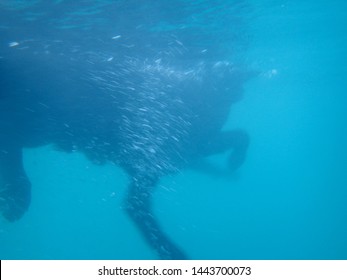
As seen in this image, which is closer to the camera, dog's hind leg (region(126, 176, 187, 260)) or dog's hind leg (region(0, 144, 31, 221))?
dog's hind leg (region(0, 144, 31, 221))

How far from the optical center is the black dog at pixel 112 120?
11.3m

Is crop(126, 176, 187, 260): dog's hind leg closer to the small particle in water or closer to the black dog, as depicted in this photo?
the black dog

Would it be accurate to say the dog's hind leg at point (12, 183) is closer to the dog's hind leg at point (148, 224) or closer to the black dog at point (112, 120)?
the black dog at point (112, 120)

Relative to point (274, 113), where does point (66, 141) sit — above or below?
above

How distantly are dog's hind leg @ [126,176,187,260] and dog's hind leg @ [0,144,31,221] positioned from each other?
3827 mm

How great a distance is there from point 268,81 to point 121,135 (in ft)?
77.1

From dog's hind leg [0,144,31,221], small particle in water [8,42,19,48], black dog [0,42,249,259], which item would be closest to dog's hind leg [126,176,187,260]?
black dog [0,42,249,259]

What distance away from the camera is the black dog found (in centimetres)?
1132

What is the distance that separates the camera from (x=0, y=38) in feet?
33.4

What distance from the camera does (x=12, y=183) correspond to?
436 inches

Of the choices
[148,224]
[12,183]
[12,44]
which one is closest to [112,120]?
[12,183]

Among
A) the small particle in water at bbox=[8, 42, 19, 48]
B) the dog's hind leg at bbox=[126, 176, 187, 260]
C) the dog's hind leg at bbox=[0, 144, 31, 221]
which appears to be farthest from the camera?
the dog's hind leg at bbox=[126, 176, 187, 260]

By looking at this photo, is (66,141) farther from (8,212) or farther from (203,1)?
(203,1)

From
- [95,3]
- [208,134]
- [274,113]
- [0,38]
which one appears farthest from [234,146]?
[274,113]
